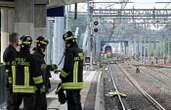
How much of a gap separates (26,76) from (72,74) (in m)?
0.94

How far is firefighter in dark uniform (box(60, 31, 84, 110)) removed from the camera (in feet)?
22.5

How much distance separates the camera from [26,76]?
6.91 metres

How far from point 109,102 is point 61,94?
754cm

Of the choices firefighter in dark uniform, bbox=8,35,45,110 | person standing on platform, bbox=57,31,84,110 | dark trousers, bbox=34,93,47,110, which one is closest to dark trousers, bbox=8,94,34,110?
firefighter in dark uniform, bbox=8,35,45,110

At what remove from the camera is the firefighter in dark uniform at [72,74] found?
6.87m

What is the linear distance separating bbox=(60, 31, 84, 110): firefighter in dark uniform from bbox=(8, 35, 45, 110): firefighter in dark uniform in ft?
1.70

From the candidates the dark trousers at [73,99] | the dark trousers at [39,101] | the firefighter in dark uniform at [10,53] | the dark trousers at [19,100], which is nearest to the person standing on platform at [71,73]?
the dark trousers at [73,99]

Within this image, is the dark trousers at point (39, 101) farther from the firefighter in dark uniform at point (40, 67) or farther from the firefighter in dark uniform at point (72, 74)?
the firefighter in dark uniform at point (72, 74)

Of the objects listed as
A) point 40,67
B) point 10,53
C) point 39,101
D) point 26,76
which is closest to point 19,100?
point 39,101

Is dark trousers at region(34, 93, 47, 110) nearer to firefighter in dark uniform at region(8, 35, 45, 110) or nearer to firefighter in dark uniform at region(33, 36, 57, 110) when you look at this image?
firefighter in dark uniform at region(33, 36, 57, 110)

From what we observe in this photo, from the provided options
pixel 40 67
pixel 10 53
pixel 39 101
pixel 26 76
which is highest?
pixel 10 53

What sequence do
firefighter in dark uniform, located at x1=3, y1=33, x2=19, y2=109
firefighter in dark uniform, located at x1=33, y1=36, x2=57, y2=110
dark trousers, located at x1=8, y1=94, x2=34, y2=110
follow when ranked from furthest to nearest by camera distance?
firefighter in dark uniform, located at x1=3, y1=33, x2=19, y2=109
firefighter in dark uniform, located at x1=33, y1=36, x2=57, y2=110
dark trousers, located at x1=8, y1=94, x2=34, y2=110

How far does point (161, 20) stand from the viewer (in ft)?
160

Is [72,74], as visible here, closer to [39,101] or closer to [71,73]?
[71,73]
